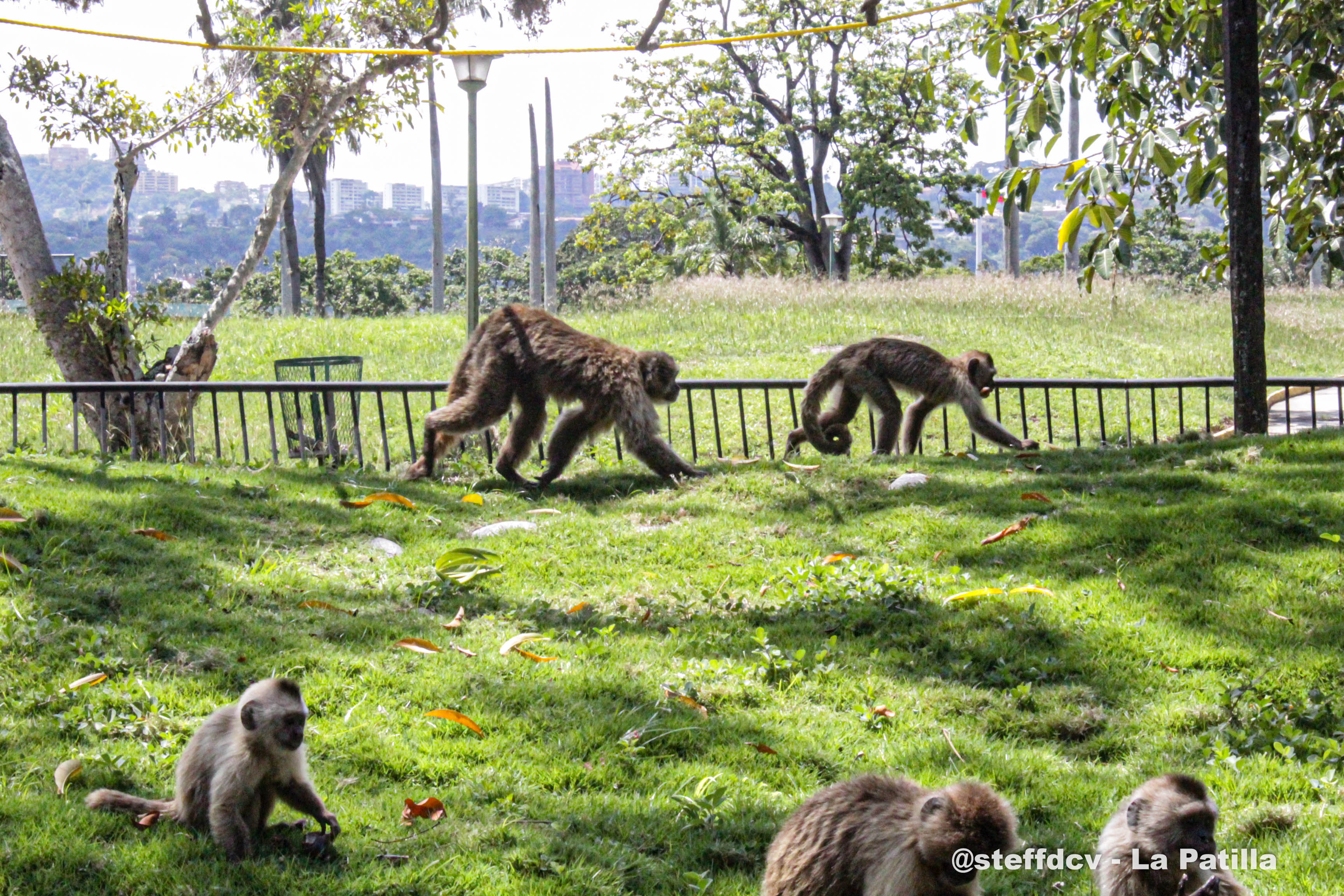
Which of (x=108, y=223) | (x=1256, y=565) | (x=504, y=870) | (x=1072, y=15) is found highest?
(x=1072, y=15)

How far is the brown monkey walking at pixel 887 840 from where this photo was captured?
114 inches

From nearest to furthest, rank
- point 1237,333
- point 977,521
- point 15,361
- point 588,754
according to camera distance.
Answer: point 588,754, point 977,521, point 1237,333, point 15,361

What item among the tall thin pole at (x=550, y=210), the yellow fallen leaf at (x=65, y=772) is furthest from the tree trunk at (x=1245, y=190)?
the tall thin pole at (x=550, y=210)

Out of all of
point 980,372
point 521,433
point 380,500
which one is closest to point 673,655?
point 380,500

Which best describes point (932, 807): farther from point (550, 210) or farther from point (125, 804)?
point (550, 210)

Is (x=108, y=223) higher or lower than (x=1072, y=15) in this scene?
lower

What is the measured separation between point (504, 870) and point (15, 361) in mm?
19316

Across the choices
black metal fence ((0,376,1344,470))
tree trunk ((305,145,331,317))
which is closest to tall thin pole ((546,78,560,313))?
tree trunk ((305,145,331,317))

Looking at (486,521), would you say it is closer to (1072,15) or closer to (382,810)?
(382,810)

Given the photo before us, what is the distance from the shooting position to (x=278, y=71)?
12.5 meters

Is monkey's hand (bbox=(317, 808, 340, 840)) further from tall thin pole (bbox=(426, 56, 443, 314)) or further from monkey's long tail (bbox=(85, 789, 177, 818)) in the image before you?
tall thin pole (bbox=(426, 56, 443, 314))

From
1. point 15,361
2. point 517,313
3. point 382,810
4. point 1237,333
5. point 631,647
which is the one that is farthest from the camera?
point 15,361

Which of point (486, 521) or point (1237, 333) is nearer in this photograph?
point (486, 521)

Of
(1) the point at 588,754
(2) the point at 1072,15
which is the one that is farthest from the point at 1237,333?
(1) the point at 588,754
